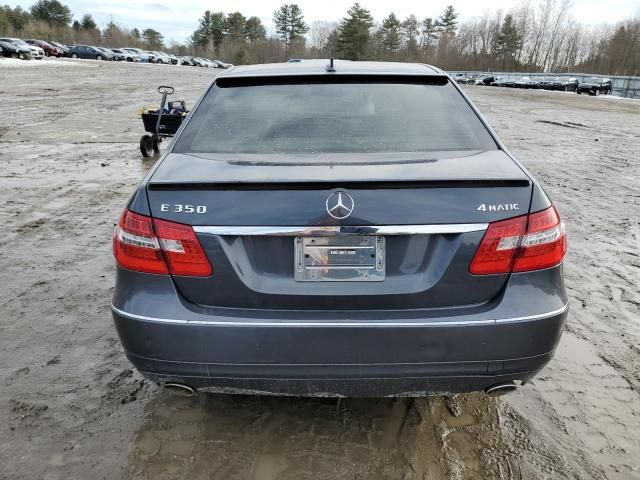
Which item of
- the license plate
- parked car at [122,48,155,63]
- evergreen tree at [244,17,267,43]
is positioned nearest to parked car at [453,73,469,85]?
parked car at [122,48,155,63]

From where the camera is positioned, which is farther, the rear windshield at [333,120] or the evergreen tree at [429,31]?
the evergreen tree at [429,31]

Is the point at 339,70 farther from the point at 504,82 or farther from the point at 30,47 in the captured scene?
the point at 504,82

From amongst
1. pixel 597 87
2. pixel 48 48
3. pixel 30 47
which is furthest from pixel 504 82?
pixel 48 48

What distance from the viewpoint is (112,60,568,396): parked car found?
82.4 inches

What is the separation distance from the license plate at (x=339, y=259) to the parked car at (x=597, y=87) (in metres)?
52.2

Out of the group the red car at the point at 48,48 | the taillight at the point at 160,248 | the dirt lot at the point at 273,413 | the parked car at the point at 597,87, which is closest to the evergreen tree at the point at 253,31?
the red car at the point at 48,48

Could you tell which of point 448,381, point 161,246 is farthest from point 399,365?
point 161,246

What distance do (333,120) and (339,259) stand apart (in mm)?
988

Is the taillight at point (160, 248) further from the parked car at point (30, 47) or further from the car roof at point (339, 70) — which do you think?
the parked car at point (30, 47)

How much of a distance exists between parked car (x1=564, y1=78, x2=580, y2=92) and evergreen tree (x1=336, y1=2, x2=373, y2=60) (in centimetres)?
4796

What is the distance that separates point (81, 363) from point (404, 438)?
199 centimetres

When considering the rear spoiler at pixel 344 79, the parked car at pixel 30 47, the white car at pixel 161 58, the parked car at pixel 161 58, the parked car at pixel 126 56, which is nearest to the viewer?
the rear spoiler at pixel 344 79

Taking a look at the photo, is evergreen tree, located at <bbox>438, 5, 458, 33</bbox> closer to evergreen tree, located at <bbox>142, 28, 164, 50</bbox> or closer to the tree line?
the tree line

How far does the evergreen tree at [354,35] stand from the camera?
9769 cm
